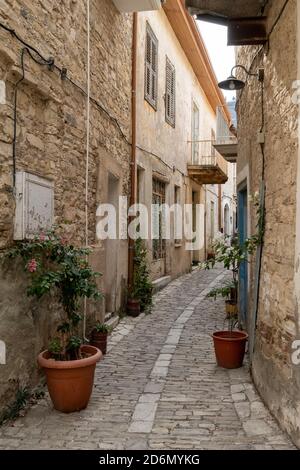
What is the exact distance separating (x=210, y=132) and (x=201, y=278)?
308 inches

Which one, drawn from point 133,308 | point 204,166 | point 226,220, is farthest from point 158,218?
point 226,220

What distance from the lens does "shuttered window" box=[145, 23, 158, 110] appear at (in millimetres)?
9688

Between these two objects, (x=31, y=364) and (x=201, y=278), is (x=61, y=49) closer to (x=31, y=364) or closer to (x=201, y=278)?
(x=31, y=364)

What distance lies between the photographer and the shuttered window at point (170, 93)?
38.0ft

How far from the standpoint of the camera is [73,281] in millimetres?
4207

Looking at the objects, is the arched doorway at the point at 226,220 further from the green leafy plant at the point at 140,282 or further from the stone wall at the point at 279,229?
the stone wall at the point at 279,229

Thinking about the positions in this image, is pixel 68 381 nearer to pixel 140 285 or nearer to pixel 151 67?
pixel 140 285

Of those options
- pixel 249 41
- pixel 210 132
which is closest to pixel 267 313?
pixel 249 41

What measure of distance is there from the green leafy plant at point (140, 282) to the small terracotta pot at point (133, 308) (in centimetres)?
15

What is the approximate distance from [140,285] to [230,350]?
11.5 feet

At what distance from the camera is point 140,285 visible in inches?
334

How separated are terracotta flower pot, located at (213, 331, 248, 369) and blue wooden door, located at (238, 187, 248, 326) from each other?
106 cm
